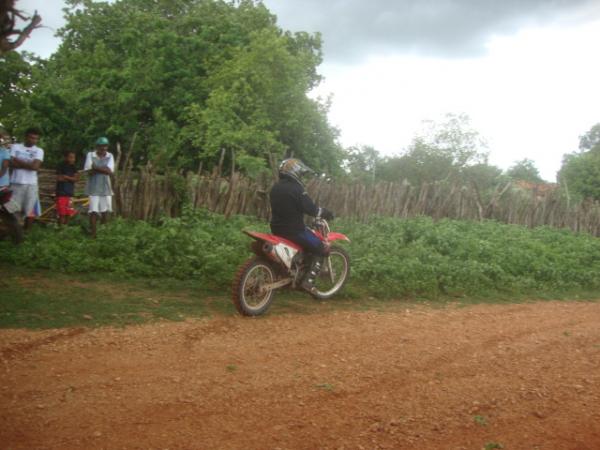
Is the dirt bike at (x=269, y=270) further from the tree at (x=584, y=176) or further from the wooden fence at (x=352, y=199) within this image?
the tree at (x=584, y=176)

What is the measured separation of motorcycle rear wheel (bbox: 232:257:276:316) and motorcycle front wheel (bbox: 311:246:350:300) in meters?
0.95

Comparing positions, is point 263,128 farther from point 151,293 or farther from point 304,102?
point 151,293

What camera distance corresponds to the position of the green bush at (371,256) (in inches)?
310

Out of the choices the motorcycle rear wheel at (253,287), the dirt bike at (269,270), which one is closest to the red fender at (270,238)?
the dirt bike at (269,270)

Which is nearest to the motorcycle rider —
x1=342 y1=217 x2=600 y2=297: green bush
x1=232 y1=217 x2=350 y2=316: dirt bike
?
x1=232 y1=217 x2=350 y2=316: dirt bike

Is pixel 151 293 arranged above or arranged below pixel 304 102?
below

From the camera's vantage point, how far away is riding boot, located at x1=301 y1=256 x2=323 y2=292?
7.00 m

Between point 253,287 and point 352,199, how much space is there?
7187 mm

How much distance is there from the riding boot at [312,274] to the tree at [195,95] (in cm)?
1057

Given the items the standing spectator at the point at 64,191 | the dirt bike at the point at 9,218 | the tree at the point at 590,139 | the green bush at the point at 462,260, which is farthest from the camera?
the tree at the point at 590,139

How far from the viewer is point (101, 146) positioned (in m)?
9.45

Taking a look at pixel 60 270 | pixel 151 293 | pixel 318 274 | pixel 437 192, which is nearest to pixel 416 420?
pixel 318 274

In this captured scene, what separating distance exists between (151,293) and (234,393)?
132 inches

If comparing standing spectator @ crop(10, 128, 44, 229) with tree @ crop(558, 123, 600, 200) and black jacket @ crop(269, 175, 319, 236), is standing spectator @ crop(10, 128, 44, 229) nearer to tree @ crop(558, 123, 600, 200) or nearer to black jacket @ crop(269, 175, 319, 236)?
black jacket @ crop(269, 175, 319, 236)
